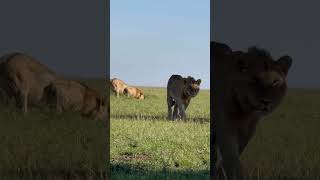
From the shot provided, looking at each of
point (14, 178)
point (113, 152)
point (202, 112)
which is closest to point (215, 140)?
point (14, 178)

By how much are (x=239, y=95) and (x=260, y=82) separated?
0.17 metres

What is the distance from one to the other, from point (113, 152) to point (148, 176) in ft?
5.31

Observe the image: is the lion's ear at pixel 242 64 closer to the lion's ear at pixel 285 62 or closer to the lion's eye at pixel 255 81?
the lion's eye at pixel 255 81

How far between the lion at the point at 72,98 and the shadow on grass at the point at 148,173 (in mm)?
1685

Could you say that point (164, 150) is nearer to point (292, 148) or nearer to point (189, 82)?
point (292, 148)

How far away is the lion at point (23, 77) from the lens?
6746 millimetres

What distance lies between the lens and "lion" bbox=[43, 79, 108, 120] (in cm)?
698

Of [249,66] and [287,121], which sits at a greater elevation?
[249,66]

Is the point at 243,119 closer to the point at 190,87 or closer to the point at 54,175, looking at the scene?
the point at 54,175

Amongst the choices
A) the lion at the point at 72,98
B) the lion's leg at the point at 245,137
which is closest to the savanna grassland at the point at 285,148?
the lion's leg at the point at 245,137

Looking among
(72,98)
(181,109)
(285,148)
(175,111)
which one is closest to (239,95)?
(285,148)

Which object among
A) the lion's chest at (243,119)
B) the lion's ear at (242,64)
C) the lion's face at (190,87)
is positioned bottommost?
the lion's chest at (243,119)

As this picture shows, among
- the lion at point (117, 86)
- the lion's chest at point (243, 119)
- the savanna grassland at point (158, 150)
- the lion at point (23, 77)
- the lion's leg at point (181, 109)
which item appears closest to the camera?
the lion's chest at point (243, 119)

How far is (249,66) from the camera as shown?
3869 mm
